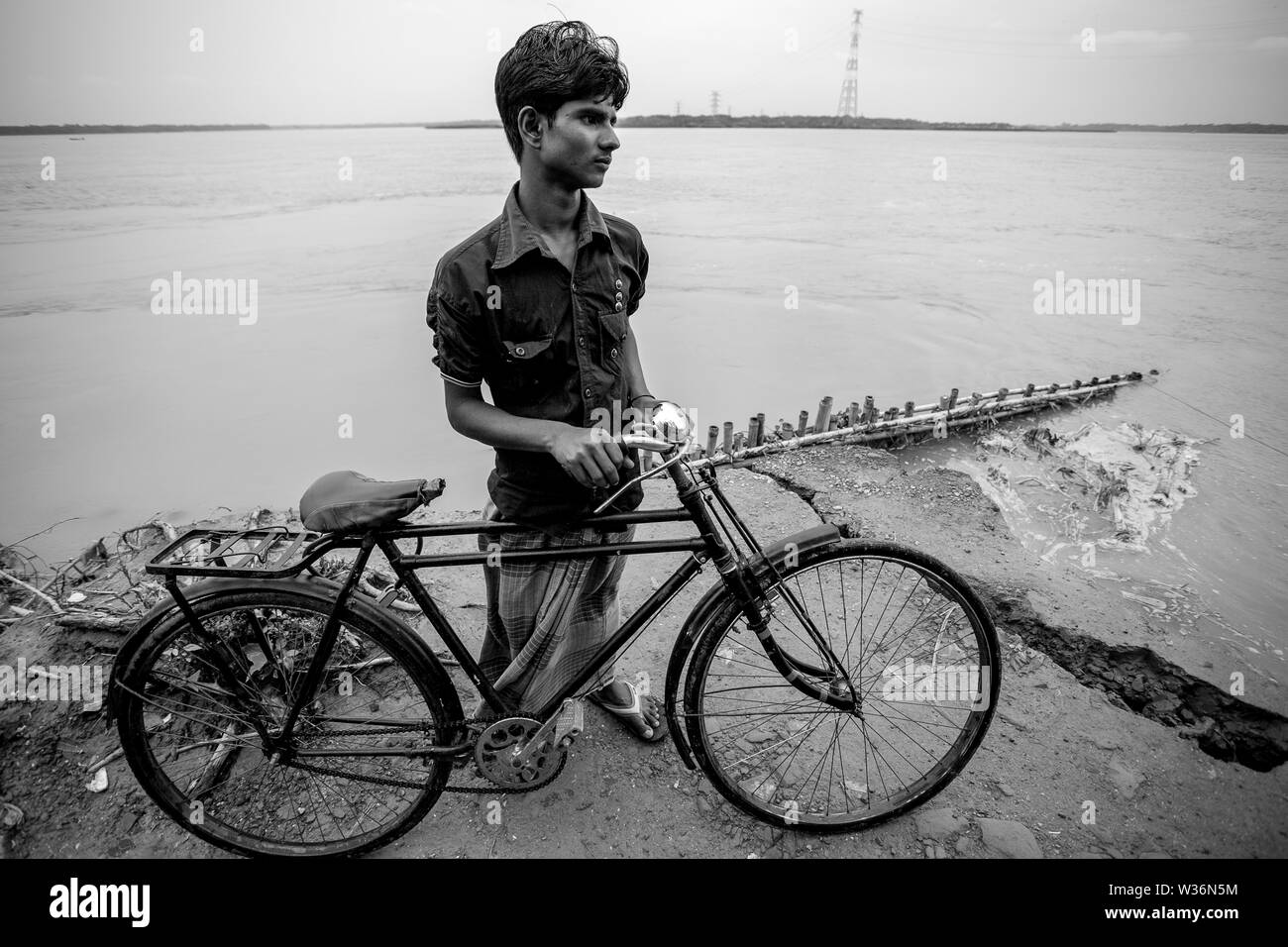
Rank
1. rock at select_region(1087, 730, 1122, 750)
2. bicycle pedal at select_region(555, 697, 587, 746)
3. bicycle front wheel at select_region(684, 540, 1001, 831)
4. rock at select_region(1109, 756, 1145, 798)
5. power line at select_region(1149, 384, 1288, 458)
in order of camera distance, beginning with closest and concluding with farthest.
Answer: bicycle front wheel at select_region(684, 540, 1001, 831)
bicycle pedal at select_region(555, 697, 587, 746)
rock at select_region(1109, 756, 1145, 798)
rock at select_region(1087, 730, 1122, 750)
power line at select_region(1149, 384, 1288, 458)

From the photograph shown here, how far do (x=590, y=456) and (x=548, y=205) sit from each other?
73cm

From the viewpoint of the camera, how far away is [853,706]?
2.14 metres

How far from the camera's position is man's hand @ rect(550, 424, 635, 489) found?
1.67m

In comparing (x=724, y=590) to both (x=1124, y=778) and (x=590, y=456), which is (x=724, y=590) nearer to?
(x=590, y=456)

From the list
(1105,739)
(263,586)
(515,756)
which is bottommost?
(1105,739)

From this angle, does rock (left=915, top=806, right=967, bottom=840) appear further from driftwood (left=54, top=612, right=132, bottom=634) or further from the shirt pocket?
driftwood (left=54, top=612, right=132, bottom=634)

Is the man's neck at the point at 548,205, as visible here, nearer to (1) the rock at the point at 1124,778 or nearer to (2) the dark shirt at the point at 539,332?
(2) the dark shirt at the point at 539,332

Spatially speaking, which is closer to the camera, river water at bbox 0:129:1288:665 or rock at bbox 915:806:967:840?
rock at bbox 915:806:967:840

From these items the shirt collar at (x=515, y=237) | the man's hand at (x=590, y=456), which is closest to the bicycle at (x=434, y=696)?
the man's hand at (x=590, y=456)

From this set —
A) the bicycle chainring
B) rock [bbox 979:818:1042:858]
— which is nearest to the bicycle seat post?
the bicycle chainring

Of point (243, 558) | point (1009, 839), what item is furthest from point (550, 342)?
point (1009, 839)

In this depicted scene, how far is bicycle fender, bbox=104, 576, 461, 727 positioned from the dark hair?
136cm
